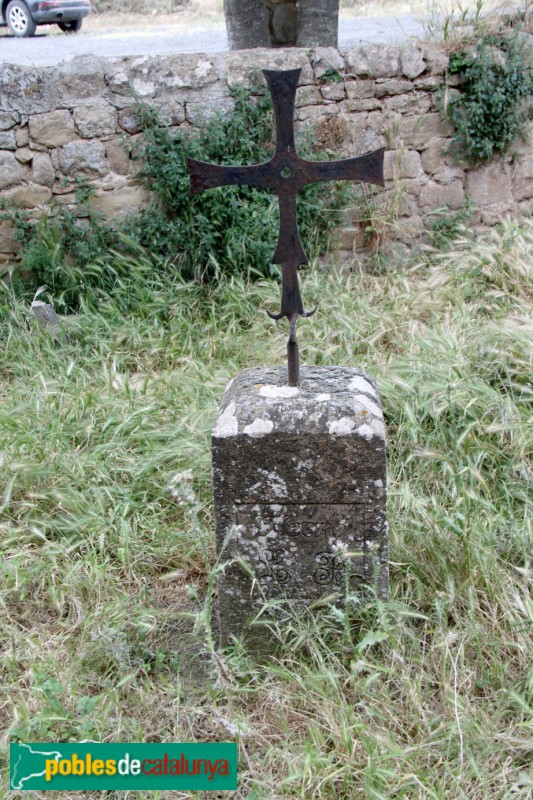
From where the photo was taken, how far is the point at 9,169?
4898 millimetres

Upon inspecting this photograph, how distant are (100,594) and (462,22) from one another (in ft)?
14.7

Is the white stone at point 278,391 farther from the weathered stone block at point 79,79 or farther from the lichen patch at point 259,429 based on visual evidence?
the weathered stone block at point 79,79

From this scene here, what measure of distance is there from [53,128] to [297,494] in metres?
3.52

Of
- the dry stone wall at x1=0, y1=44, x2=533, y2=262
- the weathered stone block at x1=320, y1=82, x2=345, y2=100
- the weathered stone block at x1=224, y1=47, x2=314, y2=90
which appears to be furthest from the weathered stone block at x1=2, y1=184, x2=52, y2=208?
the weathered stone block at x1=320, y1=82, x2=345, y2=100

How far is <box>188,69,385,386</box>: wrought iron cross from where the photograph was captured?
7.58 ft

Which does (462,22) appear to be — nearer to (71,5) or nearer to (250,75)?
(250,75)

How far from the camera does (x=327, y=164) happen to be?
7.66ft

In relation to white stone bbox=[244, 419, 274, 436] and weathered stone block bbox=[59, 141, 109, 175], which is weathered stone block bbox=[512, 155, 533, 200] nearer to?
weathered stone block bbox=[59, 141, 109, 175]

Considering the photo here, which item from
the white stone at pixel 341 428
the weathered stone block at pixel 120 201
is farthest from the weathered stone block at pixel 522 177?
the white stone at pixel 341 428

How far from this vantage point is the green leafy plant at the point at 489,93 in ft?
16.6

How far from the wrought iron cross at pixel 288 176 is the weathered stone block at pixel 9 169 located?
2.90 meters

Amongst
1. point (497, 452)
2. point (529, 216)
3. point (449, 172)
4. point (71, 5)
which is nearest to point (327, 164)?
point (497, 452)

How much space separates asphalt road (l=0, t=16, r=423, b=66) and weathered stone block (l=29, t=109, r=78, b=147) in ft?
10.6

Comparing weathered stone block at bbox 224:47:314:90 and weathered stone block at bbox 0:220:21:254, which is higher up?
weathered stone block at bbox 224:47:314:90
